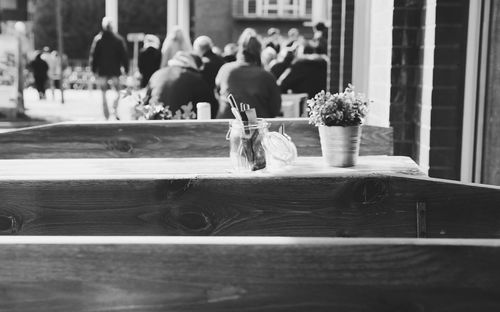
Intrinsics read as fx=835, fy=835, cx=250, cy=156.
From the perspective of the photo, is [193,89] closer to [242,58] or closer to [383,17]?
[242,58]

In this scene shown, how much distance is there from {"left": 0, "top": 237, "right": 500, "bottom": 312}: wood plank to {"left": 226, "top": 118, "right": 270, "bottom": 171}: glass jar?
1676 millimetres

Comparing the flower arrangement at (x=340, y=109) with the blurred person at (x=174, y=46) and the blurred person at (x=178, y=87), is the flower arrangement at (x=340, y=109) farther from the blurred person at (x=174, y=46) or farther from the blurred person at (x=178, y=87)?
the blurred person at (x=174, y=46)

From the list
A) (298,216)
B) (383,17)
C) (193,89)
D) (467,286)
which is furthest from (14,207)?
(193,89)

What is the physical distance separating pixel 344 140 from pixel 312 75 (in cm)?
638

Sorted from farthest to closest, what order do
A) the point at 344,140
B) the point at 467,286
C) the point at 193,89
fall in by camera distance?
1. the point at 193,89
2. the point at 344,140
3. the point at 467,286

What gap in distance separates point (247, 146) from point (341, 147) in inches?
15.1

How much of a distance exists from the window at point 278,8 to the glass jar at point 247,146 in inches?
1123

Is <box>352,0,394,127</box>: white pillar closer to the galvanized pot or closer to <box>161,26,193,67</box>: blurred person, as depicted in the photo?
the galvanized pot

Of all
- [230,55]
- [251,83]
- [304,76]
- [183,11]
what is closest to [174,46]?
[304,76]

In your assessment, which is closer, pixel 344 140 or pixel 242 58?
pixel 344 140

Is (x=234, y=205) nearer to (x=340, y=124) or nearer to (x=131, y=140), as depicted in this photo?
(x=340, y=124)

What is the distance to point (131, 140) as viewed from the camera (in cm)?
423

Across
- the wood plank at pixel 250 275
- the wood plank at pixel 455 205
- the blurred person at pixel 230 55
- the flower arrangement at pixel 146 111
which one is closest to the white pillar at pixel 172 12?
the blurred person at pixel 230 55

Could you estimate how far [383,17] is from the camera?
536 cm
